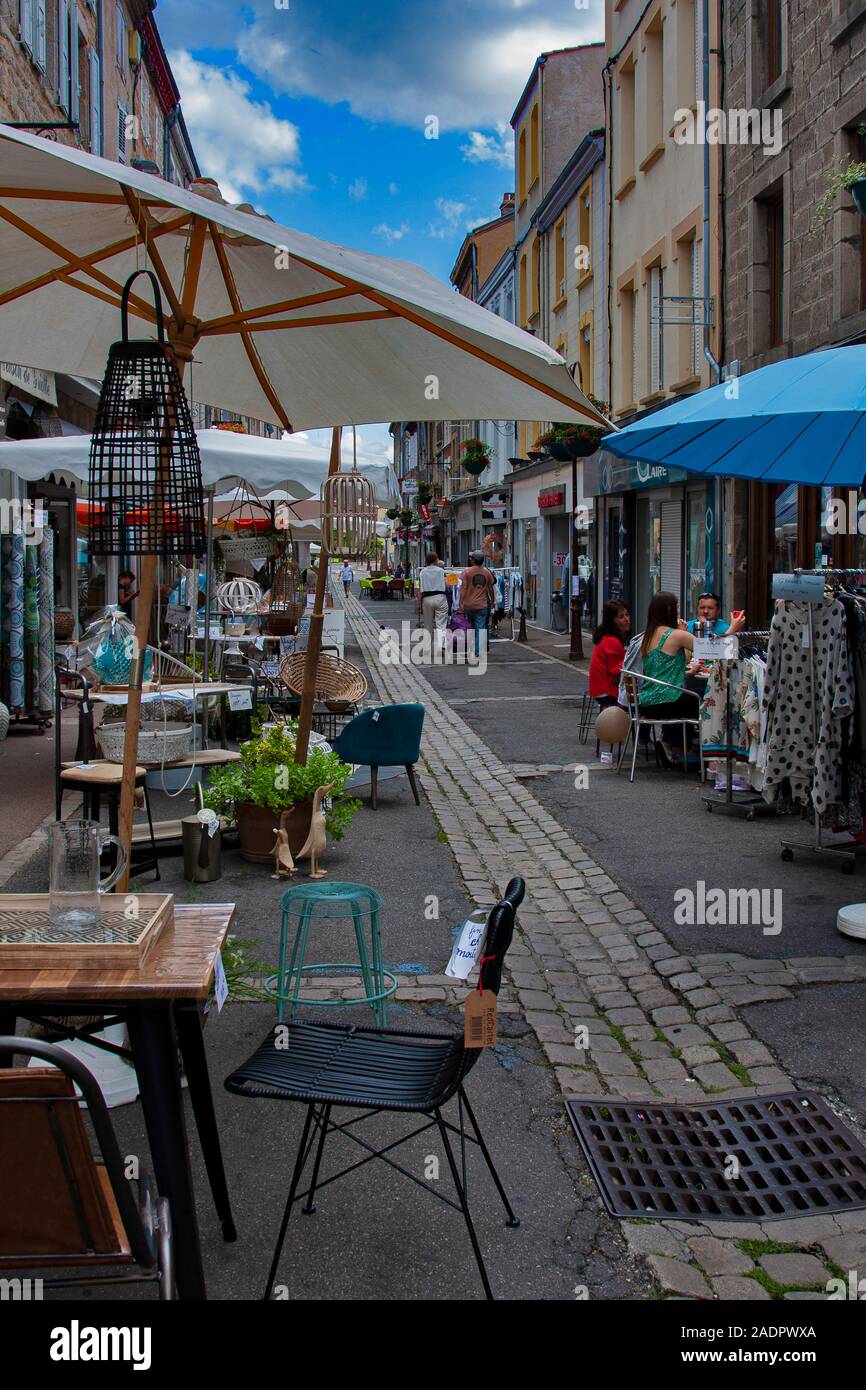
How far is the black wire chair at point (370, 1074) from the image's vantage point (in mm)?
3102

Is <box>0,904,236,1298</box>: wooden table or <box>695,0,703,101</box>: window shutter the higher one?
<box>695,0,703,101</box>: window shutter

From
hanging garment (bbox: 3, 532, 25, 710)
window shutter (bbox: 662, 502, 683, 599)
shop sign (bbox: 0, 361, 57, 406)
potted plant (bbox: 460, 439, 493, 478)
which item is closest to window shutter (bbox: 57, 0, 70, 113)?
shop sign (bbox: 0, 361, 57, 406)

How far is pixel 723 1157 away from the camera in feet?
13.2

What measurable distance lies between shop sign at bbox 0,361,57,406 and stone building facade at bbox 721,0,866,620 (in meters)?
8.45

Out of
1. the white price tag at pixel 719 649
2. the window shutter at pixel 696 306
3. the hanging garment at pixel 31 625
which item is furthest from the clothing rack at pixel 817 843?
the window shutter at pixel 696 306

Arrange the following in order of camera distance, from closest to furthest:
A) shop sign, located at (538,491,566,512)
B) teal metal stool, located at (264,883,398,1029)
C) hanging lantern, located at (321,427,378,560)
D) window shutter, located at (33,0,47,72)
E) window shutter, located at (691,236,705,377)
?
1. teal metal stool, located at (264,883,398,1029)
2. hanging lantern, located at (321,427,378,560)
3. window shutter, located at (33,0,47,72)
4. window shutter, located at (691,236,705,377)
5. shop sign, located at (538,491,566,512)

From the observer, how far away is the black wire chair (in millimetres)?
3102

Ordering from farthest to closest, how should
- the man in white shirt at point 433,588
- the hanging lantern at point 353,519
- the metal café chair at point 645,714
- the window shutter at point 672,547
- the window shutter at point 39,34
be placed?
the man in white shirt at point 433,588 → the window shutter at point 672,547 → the window shutter at point 39,34 → the metal café chair at point 645,714 → the hanging lantern at point 353,519

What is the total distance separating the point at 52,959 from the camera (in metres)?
2.91

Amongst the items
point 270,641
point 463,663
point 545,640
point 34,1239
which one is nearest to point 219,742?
point 270,641

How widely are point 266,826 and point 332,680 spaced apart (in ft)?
14.0

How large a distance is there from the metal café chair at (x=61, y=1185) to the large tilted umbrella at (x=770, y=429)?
4.08 metres

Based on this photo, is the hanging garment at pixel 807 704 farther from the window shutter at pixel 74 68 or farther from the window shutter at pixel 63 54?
the window shutter at pixel 74 68

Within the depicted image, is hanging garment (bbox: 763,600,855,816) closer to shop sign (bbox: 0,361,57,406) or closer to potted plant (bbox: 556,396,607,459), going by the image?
shop sign (bbox: 0,361,57,406)
